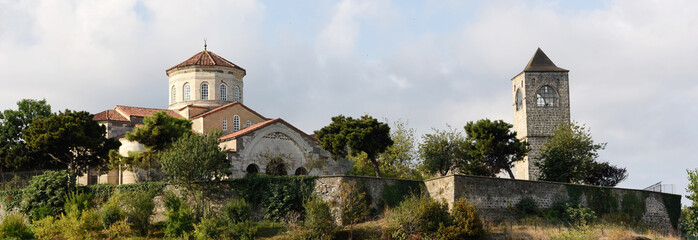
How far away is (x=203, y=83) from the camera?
55.1m

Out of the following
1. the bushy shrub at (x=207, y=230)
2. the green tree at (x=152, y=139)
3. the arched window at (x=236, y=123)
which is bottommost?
the bushy shrub at (x=207, y=230)

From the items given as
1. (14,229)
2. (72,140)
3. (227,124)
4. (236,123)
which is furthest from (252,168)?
(14,229)

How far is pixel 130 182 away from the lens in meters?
45.1

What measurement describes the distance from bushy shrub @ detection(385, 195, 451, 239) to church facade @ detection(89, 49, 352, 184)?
1199 cm

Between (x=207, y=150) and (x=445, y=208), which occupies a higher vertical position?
(x=207, y=150)

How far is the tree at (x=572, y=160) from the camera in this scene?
47156 millimetres

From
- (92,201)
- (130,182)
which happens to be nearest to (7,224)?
(92,201)

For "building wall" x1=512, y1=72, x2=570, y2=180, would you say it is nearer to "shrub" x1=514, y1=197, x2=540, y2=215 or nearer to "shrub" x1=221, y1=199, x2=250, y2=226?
"shrub" x1=514, y1=197, x2=540, y2=215

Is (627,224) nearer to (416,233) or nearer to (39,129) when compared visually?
(416,233)

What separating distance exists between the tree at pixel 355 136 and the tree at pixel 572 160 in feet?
31.1

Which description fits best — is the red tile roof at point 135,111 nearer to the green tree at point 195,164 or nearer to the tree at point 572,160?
the green tree at point 195,164

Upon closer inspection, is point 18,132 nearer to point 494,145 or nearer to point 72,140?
point 72,140

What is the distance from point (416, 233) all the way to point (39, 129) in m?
21.8

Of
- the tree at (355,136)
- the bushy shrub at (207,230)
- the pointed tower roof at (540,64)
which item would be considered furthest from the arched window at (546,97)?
the bushy shrub at (207,230)
